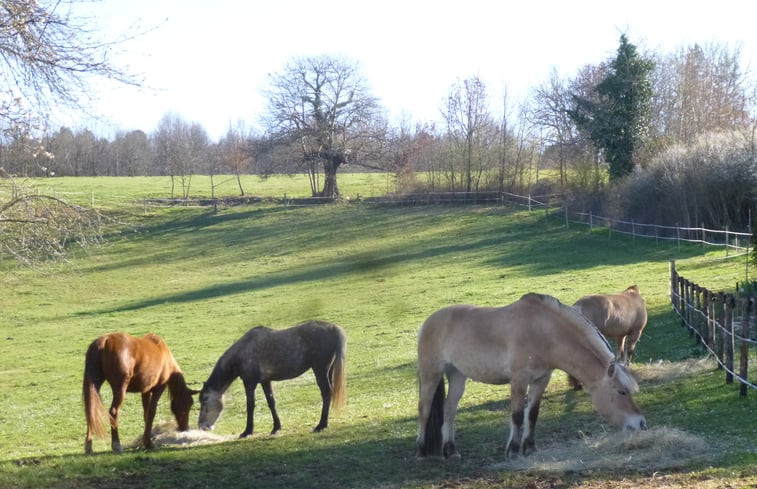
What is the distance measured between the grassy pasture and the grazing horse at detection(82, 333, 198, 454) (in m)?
0.47

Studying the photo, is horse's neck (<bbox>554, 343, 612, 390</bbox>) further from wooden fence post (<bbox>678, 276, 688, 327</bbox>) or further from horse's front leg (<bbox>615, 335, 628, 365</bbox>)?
wooden fence post (<bbox>678, 276, 688, 327</bbox>)

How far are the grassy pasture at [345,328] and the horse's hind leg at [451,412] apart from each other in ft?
0.68

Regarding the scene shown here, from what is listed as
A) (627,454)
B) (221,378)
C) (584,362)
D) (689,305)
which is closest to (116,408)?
(221,378)

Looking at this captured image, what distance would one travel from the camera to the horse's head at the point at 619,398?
830 cm

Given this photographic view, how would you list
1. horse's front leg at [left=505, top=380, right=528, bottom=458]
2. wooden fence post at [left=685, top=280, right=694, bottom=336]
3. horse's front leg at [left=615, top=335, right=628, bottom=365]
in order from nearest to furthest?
horse's front leg at [left=505, top=380, right=528, bottom=458] → horse's front leg at [left=615, top=335, right=628, bottom=365] → wooden fence post at [left=685, top=280, right=694, bottom=336]

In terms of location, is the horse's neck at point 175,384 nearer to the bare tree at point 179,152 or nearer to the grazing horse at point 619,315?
the grazing horse at point 619,315

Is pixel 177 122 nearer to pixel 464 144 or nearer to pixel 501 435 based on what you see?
pixel 464 144

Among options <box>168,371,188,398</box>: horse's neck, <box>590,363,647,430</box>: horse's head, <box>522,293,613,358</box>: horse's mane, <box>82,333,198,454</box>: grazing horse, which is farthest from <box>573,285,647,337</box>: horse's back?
<box>82,333,198,454</box>: grazing horse

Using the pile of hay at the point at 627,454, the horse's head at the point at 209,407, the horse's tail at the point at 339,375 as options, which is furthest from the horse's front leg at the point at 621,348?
the horse's head at the point at 209,407

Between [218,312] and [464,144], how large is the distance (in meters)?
30.6

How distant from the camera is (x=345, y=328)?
26516 mm

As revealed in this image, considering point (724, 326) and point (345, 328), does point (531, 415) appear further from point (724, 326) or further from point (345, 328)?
point (345, 328)

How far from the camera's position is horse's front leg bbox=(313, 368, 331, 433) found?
37.7 feet

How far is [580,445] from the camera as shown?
352 inches
